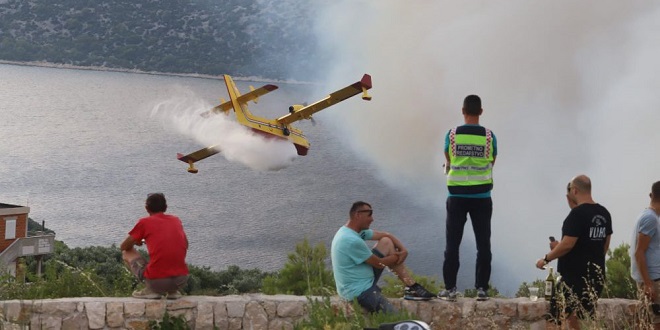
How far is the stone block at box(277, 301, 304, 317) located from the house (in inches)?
1549

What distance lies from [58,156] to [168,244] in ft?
296

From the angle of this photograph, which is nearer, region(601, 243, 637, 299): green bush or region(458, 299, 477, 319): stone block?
region(458, 299, 477, 319): stone block

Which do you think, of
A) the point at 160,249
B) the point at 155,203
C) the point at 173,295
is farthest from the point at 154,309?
the point at 155,203

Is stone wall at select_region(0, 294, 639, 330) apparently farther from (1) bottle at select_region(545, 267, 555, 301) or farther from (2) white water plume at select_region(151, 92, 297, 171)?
(2) white water plume at select_region(151, 92, 297, 171)

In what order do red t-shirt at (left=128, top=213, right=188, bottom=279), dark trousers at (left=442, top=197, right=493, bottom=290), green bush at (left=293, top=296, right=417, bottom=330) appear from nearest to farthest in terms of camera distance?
1. green bush at (left=293, top=296, right=417, bottom=330)
2. red t-shirt at (left=128, top=213, right=188, bottom=279)
3. dark trousers at (left=442, top=197, right=493, bottom=290)

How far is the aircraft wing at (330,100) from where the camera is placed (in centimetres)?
2634

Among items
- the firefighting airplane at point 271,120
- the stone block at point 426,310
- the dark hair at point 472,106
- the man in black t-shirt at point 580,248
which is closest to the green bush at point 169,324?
the stone block at point 426,310

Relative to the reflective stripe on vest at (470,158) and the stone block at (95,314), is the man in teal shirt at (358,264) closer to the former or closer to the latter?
the reflective stripe on vest at (470,158)

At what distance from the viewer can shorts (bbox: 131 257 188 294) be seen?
963 centimetres

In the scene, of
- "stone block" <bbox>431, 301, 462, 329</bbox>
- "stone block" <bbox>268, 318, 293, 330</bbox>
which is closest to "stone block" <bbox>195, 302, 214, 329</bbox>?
"stone block" <bbox>268, 318, 293, 330</bbox>

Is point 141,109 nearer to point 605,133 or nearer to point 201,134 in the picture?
point 605,133

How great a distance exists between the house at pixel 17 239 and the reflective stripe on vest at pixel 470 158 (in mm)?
39767

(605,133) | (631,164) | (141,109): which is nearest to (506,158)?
(605,133)

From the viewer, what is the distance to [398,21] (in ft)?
210
